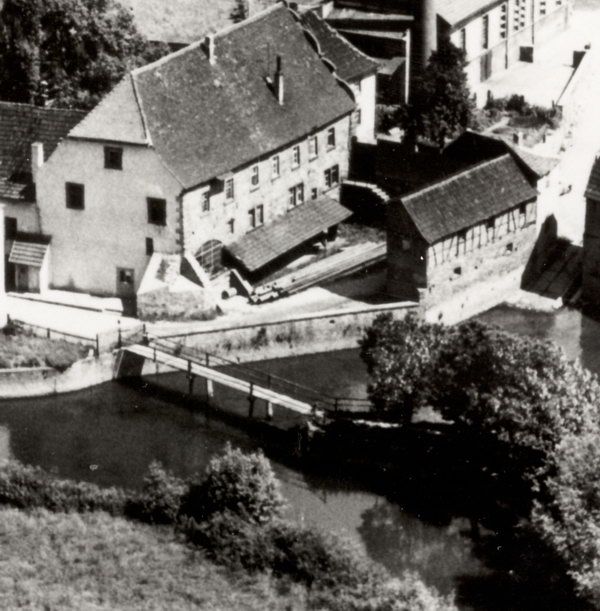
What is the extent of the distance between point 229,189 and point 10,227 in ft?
38.6

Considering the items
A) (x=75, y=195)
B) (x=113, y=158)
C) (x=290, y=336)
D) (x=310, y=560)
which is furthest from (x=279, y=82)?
(x=310, y=560)

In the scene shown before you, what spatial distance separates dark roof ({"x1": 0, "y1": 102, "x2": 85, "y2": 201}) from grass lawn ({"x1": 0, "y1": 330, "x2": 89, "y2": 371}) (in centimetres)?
915

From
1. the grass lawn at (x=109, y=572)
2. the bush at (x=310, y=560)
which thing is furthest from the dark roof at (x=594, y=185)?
→ the grass lawn at (x=109, y=572)

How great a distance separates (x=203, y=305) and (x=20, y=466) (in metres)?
18.0

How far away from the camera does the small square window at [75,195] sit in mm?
104188

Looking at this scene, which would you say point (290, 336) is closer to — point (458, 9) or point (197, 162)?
point (197, 162)

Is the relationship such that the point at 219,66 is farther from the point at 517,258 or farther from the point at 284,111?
the point at 517,258

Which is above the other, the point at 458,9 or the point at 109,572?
the point at 458,9

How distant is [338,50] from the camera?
381 ft

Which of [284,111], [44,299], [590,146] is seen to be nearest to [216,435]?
[44,299]

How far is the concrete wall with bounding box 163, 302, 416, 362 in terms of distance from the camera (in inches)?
3991

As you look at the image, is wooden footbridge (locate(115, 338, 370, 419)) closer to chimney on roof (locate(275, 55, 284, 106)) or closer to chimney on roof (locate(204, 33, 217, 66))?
chimney on roof (locate(204, 33, 217, 66))

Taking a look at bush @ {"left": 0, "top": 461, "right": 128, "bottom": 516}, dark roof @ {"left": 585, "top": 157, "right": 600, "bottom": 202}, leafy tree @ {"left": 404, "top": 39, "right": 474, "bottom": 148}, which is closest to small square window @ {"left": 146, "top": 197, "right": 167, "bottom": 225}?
leafy tree @ {"left": 404, "top": 39, "right": 474, "bottom": 148}

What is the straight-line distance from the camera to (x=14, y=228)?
10656 centimetres
